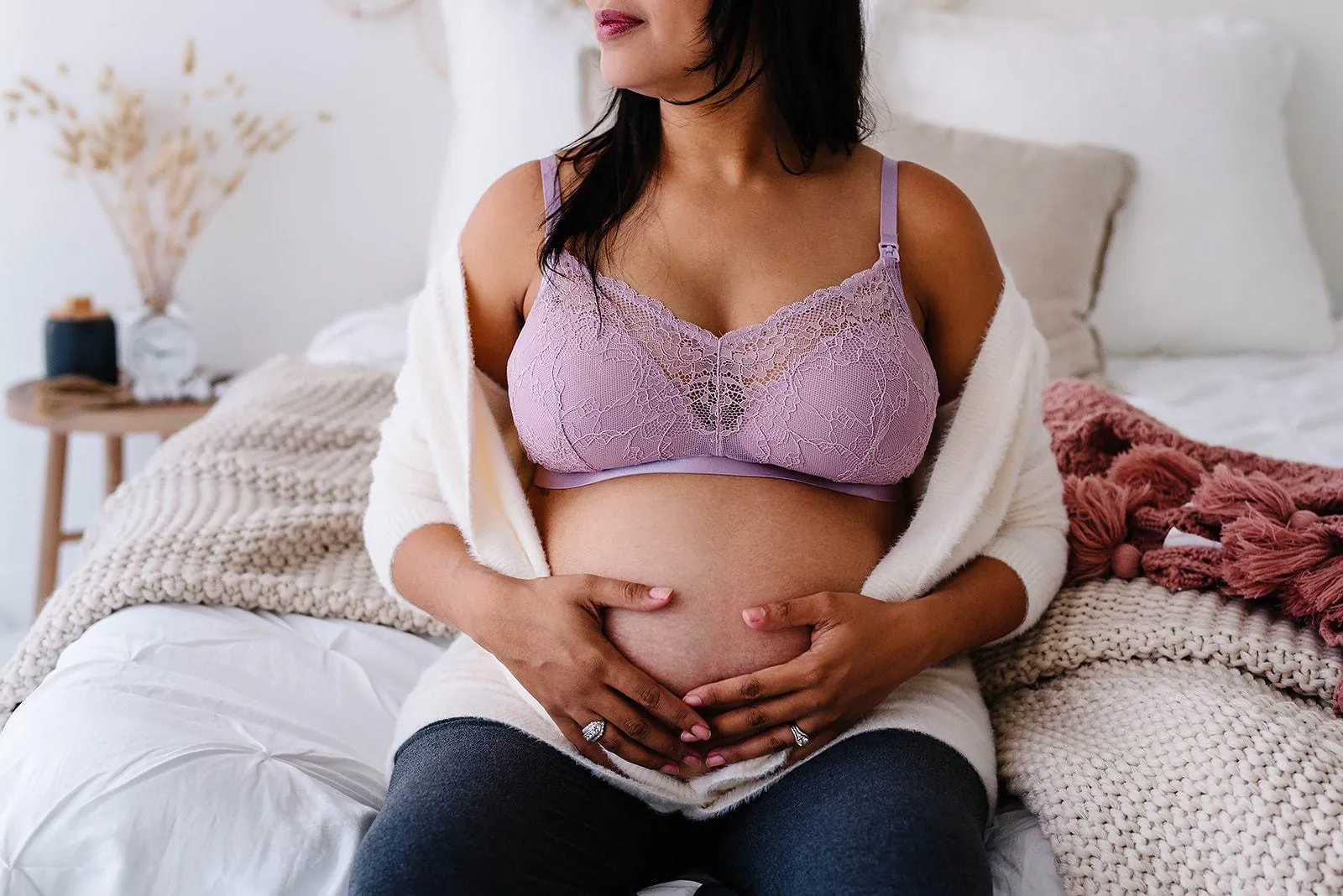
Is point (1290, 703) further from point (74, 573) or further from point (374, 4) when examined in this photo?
point (374, 4)

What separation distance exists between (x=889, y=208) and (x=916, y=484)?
265 mm

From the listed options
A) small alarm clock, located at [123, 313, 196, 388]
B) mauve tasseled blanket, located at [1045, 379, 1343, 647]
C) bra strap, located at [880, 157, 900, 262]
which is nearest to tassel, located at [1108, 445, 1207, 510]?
mauve tasseled blanket, located at [1045, 379, 1343, 647]

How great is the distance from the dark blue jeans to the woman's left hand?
4cm

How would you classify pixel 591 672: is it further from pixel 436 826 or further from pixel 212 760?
pixel 212 760

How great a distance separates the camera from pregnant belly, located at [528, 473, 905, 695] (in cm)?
101

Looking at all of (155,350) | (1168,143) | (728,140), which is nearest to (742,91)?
(728,140)

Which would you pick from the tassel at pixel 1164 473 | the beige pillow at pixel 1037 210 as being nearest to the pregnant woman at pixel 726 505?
the tassel at pixel 1164 473

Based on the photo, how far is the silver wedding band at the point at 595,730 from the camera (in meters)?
0.98

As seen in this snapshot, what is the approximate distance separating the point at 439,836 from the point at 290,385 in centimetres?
105

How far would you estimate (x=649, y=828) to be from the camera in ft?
3.28

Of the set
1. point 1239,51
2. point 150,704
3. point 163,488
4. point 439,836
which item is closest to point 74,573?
point 163,488

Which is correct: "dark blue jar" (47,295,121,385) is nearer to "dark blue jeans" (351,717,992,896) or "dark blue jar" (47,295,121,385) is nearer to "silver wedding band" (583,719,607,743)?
"dark blue jeans" (351,717,992,896)

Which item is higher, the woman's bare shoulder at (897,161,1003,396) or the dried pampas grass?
the woman's bare shoulder at (897,161,1003,396)

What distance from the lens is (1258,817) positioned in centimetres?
86
